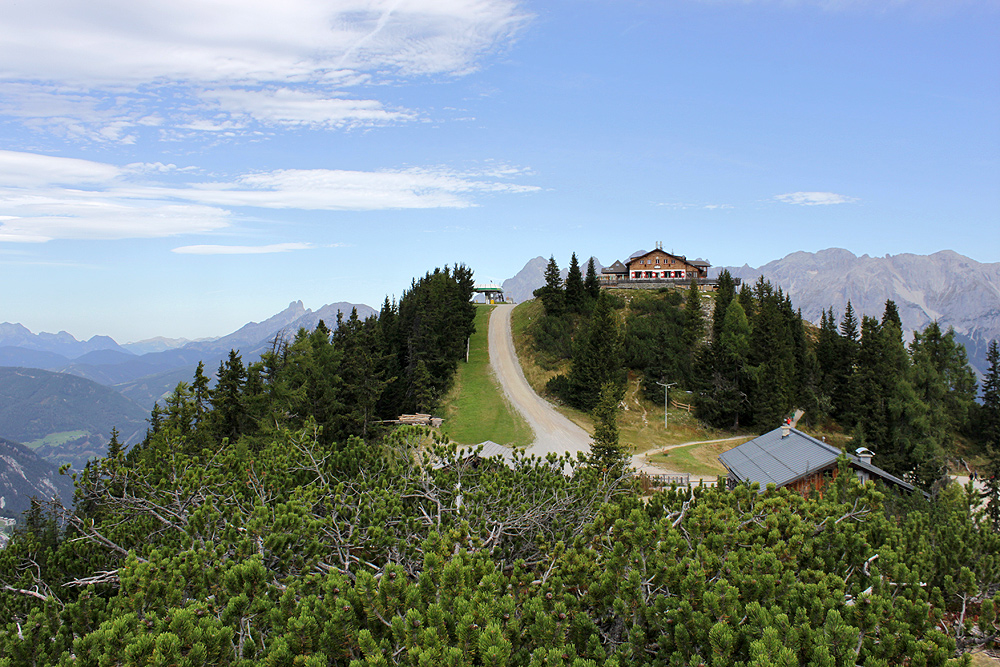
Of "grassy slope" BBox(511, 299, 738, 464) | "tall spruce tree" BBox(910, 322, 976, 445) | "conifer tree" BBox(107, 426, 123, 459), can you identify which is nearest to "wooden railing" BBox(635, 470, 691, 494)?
"grassy slope" BBox(511, 299, 738, 464)

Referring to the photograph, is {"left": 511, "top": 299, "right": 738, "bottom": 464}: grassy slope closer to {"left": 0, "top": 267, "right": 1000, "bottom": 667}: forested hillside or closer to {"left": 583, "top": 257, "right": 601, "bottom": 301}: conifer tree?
{"left": 583, "top": 257, "right": 601, "bottom": 301}: conifer tree

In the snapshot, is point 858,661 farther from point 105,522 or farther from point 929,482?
point 929,482

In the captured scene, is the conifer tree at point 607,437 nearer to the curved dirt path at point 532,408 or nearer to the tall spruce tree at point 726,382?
the curved dirt path at point 532,408

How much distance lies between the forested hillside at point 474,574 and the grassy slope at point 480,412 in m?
24.0

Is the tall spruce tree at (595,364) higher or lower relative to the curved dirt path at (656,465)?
higher

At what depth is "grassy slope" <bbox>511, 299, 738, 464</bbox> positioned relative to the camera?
42.9 m

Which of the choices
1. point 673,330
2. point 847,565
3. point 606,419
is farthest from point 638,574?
point 673,330

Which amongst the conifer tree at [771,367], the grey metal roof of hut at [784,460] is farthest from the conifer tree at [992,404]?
the grey metal roof of hut at [784,460]

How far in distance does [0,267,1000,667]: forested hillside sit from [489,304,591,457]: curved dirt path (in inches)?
711

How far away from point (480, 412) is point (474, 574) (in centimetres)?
3868

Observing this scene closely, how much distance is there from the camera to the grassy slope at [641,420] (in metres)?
42.9

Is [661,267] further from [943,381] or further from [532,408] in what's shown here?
[532,408]

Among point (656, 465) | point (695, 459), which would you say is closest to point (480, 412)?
point (656, 465)

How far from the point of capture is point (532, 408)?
46719mm
